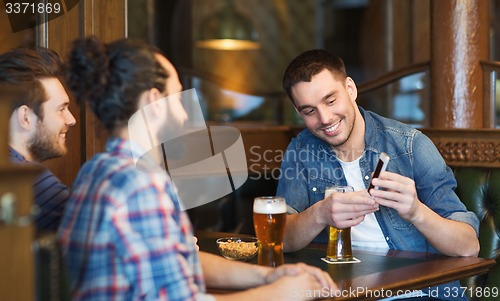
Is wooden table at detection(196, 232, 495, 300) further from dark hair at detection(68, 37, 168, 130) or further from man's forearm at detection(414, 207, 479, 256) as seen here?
dark hair at detection(68, 37, 168, 130)

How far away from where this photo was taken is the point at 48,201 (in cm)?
196

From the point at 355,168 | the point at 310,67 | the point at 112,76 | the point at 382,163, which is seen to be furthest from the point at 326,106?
the point at 112,76

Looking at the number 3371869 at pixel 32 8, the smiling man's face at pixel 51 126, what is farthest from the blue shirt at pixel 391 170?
the number 3371869 at pixel 32 8

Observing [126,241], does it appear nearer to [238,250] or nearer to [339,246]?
[238,250]

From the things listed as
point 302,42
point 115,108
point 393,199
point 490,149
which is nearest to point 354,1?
point 302,42

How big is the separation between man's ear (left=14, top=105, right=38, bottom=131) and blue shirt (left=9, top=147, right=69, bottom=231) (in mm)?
245

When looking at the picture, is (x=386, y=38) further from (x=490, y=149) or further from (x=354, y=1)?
(x=490, y=149)

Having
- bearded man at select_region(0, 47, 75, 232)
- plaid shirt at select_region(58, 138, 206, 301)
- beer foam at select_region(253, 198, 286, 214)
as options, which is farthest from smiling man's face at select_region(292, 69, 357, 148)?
plaid shirt at select_region(58, 138, 206, 301)

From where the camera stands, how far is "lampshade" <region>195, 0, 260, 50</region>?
Answer: 25.3ft

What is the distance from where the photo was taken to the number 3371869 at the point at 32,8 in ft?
10.1

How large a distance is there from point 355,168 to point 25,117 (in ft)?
4.01

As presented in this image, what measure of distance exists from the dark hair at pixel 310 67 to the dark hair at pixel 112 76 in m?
1.18

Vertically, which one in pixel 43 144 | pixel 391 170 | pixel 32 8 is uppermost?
pixel 32 8

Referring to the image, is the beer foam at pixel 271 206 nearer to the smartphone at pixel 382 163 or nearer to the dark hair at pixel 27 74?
the smartphone at pixel 382 163
